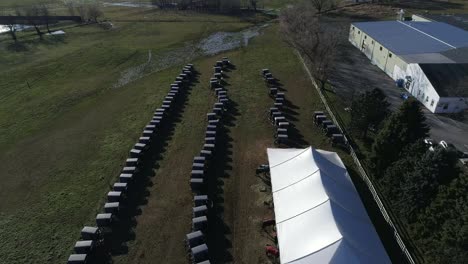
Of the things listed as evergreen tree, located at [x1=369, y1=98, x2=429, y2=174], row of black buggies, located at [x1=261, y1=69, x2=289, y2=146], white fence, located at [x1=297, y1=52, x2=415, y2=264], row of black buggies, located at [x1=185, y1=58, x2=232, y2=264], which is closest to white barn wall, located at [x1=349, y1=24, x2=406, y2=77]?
white fence, located at [x1=297, y1=52, x2=415, y2=264]

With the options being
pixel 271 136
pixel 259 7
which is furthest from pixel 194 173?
pixel 259 7

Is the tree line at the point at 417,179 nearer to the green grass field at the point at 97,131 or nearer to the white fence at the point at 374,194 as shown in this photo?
the white fence at the point at 374,194

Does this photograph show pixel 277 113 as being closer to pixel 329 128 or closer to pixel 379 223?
pixel 329 128

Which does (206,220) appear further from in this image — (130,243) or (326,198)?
(326,198)

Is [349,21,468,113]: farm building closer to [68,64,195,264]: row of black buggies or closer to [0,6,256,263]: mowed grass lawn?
[68,64,195,264]: row of black buggies

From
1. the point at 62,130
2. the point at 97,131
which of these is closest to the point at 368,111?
the point at 97,131

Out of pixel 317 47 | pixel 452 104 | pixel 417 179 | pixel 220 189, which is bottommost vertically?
pixel 220 189

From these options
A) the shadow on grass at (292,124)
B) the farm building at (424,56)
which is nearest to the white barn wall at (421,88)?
the farm building at (424,56)
